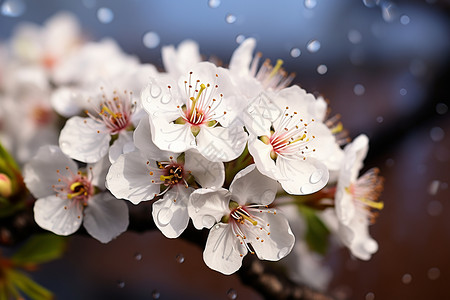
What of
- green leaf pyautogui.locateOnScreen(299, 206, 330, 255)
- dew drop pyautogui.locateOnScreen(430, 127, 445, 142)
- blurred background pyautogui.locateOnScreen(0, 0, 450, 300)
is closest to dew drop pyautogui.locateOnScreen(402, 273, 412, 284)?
blurred background pyautogui.locateOnScreen(0, 0, 450, 300)

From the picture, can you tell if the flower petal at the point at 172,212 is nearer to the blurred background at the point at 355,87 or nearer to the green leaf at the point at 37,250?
the blurred background at the point at 355,87

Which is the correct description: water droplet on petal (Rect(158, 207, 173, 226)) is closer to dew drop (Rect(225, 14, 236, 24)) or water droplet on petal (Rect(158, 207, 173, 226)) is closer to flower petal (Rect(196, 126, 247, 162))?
flower petal (Rect(196, 126, 247, 162))

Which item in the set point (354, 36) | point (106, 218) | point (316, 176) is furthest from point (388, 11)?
point (106, 218)

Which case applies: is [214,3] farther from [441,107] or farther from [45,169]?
[441,107]

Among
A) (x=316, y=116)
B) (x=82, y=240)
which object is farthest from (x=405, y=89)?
(x=82, y=240)

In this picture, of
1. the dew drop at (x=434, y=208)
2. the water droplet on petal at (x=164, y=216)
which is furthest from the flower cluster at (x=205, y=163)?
the dew drop at (x=434, y=208)
